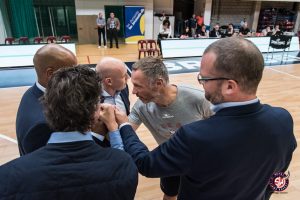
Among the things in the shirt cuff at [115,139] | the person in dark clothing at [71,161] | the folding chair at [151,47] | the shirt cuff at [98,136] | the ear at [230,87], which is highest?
the ear at [230,87]

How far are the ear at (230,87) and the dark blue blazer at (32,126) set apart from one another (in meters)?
0.90

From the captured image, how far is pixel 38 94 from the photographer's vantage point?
1.51 m

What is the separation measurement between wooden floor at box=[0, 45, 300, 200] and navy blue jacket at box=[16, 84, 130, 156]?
1.95m

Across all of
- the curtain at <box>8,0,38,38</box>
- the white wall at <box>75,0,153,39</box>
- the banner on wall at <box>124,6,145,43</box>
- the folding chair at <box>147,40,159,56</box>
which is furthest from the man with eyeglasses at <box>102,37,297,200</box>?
the curtain at <box>8,0,38,38</box>

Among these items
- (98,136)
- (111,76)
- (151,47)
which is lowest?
(151,47)

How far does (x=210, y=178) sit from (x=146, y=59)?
0.95 meters

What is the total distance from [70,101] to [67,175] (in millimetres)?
284

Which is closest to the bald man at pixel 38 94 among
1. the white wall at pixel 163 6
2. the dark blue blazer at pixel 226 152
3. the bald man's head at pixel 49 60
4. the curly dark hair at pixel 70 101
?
the bald man's head at pixel 49 60

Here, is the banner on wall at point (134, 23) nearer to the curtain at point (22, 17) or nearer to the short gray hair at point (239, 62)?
the curtain at point (22, 17)

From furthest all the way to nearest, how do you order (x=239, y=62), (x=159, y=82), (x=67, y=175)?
(x=159, y=82)
(x=239, y=62)
(x=67, y=175)

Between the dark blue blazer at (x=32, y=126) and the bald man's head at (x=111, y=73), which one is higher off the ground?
the bald man's head at (x=111, y=73)

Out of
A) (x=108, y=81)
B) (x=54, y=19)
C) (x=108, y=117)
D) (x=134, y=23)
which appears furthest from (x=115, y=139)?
(x=54, y=19)

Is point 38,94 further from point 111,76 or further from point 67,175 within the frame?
point 67,175

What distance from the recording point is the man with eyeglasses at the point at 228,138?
1107 mm
